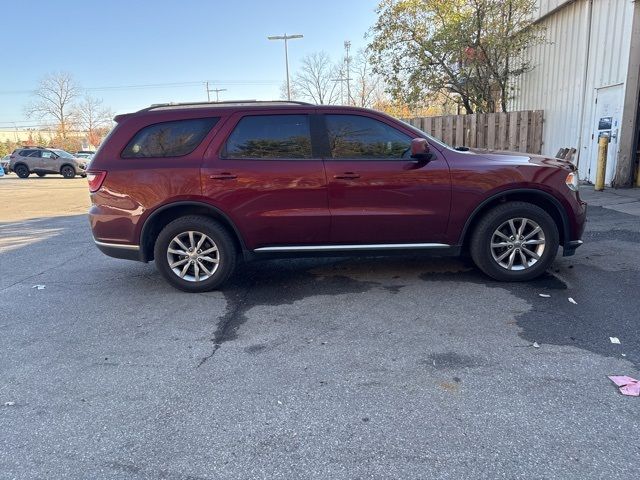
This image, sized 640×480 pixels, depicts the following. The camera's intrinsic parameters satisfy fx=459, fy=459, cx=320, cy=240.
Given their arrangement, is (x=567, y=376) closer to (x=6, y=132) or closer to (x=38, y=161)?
(x=38, y=161)

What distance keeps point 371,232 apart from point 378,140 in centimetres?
95

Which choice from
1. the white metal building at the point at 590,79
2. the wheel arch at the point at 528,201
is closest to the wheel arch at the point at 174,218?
the wheel arch at the point at 528,201

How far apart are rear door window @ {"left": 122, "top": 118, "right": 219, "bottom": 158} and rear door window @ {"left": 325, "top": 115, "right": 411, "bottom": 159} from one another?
1256 mm

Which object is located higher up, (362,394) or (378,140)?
(378,140)

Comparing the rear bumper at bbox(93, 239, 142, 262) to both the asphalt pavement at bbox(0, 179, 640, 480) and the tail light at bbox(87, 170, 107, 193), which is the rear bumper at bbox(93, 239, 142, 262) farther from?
the tail light at bbox(87, 170, 107, 193)

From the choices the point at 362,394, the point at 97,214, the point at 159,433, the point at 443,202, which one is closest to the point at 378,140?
the point at 443,202

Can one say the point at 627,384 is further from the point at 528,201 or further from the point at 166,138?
the point at 166,138

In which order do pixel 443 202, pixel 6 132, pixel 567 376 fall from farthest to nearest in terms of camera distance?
pixel 6 132, pixel 443 202, pixel 567 376

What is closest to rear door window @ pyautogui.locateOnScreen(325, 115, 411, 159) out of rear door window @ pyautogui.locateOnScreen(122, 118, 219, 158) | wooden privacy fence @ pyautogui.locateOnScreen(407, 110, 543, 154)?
rear door window @ pyautogui.locateOnScreen(122, 118, 219, 158)

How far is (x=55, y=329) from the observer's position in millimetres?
4109

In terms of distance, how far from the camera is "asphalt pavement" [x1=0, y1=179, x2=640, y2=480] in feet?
7.71

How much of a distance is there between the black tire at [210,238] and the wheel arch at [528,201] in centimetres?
245

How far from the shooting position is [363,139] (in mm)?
4742

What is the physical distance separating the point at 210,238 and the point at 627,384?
371cm
